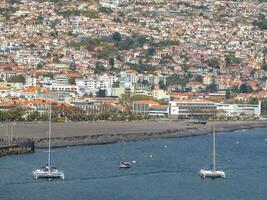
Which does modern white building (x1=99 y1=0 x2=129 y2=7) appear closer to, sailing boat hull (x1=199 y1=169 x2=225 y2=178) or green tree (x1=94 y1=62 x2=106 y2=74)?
green tree (x1=94 y1=62 x2=106 y2=74)

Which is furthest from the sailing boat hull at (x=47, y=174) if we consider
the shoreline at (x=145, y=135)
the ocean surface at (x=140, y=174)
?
the shoreline at (x=145, y=135)

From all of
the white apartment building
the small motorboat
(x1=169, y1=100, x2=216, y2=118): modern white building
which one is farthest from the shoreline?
the white apartment building

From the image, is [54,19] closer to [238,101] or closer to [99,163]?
[238,101]

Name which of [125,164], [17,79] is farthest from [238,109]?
[125,164]

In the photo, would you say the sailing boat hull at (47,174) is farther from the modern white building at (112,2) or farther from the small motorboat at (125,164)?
the modern white building at (112,2)

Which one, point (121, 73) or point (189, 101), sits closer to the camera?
point (189, 101)

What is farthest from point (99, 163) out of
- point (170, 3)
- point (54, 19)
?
point (170, 3)

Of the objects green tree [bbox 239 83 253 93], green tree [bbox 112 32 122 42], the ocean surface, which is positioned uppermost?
green tree [bbox 112 32 122 42]
